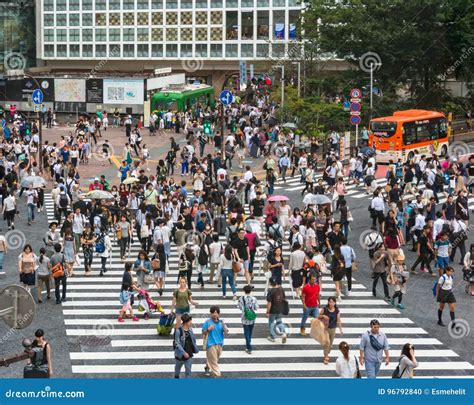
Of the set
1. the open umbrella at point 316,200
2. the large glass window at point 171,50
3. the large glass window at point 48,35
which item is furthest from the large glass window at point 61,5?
the open umbrella at point 316,200

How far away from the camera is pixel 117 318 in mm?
21922

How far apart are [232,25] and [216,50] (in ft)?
8.43

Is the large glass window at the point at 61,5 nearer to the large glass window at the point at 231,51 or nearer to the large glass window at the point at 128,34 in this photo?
the large glass window at the point at 128,34

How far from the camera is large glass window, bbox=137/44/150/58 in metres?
89.4

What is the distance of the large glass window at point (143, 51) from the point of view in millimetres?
89438

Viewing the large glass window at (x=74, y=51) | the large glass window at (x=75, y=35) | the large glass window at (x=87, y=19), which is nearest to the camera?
the large glass window at (x=87, y=19)

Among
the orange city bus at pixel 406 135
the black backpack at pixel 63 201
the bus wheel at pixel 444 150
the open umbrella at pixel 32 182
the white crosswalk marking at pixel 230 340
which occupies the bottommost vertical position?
the white crosswalk marking at pixel 230 340

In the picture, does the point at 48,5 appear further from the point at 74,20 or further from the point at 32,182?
the point at 32,182

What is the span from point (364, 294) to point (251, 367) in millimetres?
6223

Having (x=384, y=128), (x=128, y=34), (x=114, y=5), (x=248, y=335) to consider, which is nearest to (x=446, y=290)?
(x=248, y=335)

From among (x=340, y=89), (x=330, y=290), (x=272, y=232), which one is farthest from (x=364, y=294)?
(x=340, y=89)

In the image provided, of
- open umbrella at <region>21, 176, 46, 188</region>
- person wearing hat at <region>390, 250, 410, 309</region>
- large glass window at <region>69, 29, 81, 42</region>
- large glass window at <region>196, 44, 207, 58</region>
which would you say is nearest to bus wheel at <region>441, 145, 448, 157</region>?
open umbrella at <region>21, 176, 46, 188</region>

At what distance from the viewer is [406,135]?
4475cm

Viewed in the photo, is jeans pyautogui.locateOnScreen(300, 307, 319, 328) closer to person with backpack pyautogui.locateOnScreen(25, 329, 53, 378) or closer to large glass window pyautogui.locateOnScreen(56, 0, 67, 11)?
person with backpack pyautogui.locateOnScreen(25, 329, 53, 378)
